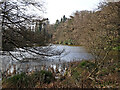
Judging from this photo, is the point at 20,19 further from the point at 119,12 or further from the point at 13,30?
the point at 119,12

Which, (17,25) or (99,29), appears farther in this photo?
(99,29)

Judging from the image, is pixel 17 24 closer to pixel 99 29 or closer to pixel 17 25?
pixel 17 25

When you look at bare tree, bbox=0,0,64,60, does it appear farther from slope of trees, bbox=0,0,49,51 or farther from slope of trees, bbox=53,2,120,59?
slope of trees, bbox=53,2,120,59

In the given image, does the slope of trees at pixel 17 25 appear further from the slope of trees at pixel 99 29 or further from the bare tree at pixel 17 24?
the slope of trees at pixel 99 29

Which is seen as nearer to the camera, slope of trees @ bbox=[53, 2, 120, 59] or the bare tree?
the bare tree

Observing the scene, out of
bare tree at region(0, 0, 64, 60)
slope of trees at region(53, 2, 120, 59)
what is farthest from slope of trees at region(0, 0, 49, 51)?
slope of trees at region(53, 2, 120, 59)

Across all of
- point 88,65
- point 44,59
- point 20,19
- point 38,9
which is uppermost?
point 38,9

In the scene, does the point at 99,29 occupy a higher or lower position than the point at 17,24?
higher

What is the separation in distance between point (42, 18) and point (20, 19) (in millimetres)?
391

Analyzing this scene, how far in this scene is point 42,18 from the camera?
7.13ft

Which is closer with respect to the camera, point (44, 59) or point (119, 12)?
point (44, 59)

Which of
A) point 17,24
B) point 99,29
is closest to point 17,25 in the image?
point 17,24

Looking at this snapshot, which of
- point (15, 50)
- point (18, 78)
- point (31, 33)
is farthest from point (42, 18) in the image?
point (18, 78)

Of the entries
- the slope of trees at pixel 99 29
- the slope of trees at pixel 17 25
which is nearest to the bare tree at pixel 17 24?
the slope of trees at pixel 17 25
